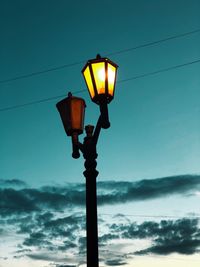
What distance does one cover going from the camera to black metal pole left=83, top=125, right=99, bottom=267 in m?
4.44

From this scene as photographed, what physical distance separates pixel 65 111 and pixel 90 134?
0.45 metres

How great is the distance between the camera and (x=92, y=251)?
444cm

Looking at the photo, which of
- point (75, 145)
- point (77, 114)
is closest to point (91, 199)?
point (75, 145)

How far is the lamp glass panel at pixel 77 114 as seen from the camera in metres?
5.16

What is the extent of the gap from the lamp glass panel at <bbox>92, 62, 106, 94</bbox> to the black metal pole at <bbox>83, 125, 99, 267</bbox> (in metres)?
0.62

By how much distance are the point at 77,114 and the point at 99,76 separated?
0.56 metres

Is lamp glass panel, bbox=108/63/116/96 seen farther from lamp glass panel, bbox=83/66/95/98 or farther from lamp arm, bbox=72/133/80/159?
lamp arm, bbox=72/133/80/159

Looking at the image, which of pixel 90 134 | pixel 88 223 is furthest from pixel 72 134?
pixel 88 223

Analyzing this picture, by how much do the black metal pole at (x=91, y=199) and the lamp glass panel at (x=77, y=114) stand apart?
0.67 feet

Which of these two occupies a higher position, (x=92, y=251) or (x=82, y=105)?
(x=82, y=105)

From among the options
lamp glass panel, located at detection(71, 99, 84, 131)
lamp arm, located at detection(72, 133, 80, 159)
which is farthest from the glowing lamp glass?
lamp arm, located at detection(72, 133, 80, 159)

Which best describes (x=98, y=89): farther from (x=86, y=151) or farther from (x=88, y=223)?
(x=88, y=223)

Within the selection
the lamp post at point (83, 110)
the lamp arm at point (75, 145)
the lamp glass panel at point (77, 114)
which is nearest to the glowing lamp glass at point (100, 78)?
the lamp post at point (83, 110)

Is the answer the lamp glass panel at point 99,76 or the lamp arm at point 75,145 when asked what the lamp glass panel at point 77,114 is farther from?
the lamp glass panel at point 99,76
